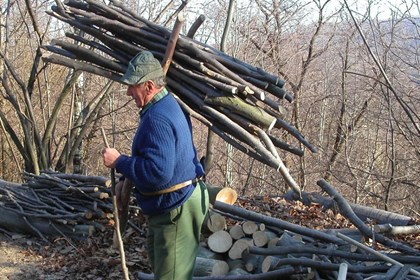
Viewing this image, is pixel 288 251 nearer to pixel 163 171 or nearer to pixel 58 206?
pixel 163 171

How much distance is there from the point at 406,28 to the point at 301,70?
5.35 meters

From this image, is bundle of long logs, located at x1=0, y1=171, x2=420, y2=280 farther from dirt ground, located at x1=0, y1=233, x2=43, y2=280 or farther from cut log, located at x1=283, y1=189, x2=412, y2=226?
dirt ground, located at x1=0, y1=233, x2=43, y2=280

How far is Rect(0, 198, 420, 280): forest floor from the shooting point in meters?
6.33

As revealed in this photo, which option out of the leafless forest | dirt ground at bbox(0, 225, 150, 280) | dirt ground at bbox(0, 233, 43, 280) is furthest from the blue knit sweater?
the leafless forest

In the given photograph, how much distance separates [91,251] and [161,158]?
374 centimetres

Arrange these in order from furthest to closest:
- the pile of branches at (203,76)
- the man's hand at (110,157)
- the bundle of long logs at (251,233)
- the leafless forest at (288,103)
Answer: the leafless forest at (288,103) < the bundle of long logs at (251,233) < the pile of branches at (203,76) < the man's hand at (110,157)

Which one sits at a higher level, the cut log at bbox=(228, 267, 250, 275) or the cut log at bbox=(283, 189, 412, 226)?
the cut log at bbox=(283, 189, 412, 226)

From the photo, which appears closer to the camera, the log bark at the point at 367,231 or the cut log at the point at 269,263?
the log bark at the point at 367,231

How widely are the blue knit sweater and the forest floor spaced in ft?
8.78

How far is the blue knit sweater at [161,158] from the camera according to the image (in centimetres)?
349

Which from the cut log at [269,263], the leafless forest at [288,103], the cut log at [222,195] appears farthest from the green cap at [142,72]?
the leafless forest at [288,103]

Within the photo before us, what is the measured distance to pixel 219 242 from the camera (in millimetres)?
5859

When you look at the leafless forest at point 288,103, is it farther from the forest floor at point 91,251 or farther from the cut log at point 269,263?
the cut log at point 269,263

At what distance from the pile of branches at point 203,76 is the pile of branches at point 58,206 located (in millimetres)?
2375
